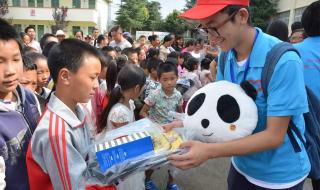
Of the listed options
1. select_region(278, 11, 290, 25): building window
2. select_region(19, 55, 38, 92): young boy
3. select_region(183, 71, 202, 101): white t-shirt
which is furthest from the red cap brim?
select_region(278, 11, 290, 25): building window

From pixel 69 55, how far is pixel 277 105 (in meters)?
1.07

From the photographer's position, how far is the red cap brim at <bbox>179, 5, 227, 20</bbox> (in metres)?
1.38

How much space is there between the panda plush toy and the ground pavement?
213cm

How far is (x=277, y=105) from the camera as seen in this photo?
134cm

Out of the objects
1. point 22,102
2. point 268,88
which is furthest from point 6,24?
point 268,88

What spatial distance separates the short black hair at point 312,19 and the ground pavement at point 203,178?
1.94m

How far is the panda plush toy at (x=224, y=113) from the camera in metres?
1.44

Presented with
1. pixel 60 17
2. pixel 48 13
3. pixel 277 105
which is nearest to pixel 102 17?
pixel 48 13

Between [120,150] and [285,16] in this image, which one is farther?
[285,16]

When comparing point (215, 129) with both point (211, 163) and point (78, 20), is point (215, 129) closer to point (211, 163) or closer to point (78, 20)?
point (211, 163)

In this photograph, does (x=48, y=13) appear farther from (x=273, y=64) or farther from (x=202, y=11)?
(x=273, y=64)

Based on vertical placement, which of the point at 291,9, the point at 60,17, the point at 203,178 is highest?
the point at 291,9

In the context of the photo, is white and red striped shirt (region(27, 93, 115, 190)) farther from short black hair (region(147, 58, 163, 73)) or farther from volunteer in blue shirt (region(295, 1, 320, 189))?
short black hair (region(147, 58, 163, 73))

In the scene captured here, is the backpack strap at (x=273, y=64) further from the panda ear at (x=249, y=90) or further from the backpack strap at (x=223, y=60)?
the backpack strap at (x=223, y=60)
